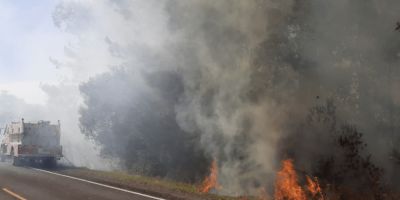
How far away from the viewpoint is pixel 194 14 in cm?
1859

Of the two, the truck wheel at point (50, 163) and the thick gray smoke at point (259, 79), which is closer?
the thick gray smoke at point (259, 79)

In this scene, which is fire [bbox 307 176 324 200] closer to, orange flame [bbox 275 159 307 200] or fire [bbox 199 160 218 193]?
orange flame [bbox 275 159 307 200]

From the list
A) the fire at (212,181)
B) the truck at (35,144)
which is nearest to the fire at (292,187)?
the fire at (212,181)

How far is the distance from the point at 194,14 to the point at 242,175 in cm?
760

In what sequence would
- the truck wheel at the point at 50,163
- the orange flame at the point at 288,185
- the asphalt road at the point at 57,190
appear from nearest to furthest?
the asphalt road at the point at 57,190, the orange flame at the point at 288,185, the truck wheel at the point at 50,163

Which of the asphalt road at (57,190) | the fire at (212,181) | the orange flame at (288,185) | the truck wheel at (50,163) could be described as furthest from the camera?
the truck wheel at (50,163)

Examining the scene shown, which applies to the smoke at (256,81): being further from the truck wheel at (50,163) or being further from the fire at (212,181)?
the truck wheel at (50,163)

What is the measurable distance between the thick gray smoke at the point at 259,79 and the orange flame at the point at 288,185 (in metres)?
0.47

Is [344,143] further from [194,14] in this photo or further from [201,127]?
[194,14]

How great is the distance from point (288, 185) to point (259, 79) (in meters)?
4.07

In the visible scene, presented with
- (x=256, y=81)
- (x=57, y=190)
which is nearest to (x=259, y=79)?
(x=256, y=81)

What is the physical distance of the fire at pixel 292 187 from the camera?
1220 cm

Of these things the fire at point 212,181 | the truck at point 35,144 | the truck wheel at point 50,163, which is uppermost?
the truck at point 35,144

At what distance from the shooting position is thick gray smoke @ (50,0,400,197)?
13.4m
